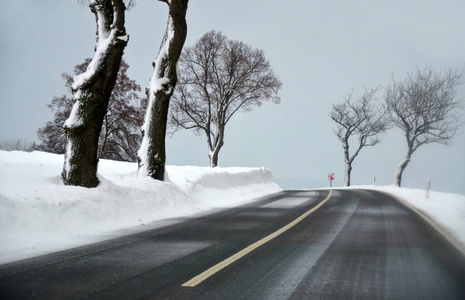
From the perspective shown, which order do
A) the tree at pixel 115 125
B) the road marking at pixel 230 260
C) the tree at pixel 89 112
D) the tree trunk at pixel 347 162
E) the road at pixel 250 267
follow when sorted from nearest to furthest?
1. the road at pixel 250 267
2. the road marking at pixel 230 260
3. the tree at pixel 89 112
4. the tree at pixel 115 125
5. the tree trunk at pixel 347 162

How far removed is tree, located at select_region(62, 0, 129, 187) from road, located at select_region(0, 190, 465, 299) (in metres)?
2.94

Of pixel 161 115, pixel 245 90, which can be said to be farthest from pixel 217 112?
pixel 161 115

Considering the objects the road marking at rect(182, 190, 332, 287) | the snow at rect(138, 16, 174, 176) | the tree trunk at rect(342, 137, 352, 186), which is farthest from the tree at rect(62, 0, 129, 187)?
the tree trunk at rect(342, 137, 352, 186)

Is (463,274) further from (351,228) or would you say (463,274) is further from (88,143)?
(88,143)

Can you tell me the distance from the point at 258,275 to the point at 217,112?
34691 millimetres

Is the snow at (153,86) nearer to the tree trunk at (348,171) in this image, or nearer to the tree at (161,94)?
the tree at (161,94)

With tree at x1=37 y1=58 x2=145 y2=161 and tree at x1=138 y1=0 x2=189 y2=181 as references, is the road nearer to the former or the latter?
tree at x1=138 y1=0 x2=189 y2=181

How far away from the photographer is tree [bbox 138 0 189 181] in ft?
47.4

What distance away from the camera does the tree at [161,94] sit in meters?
14.4

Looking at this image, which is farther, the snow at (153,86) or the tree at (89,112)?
the snow at (153,86)

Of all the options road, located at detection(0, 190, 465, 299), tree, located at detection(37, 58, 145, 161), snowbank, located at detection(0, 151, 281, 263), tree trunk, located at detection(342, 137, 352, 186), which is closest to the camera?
road, located at detection(0, 190, 465, 299)

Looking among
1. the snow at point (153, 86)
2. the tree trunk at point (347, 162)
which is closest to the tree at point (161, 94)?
the snow at point (153, 86)

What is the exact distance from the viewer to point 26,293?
449 centimetres

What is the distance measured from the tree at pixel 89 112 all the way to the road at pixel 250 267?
294 cm
